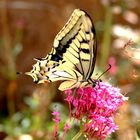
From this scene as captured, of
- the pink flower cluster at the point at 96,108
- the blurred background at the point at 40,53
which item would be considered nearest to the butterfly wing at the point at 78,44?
the pink flower cluster at the point at 96,108

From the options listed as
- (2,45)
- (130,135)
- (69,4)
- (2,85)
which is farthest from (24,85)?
(130,135)

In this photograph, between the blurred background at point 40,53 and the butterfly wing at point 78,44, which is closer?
the butterfly wing at point 78,44

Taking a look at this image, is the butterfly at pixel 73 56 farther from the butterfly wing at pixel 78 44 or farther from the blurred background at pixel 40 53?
the blurred background at pixel 40 53

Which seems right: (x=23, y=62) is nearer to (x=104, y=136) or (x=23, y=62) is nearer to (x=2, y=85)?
(x=2, y=85)

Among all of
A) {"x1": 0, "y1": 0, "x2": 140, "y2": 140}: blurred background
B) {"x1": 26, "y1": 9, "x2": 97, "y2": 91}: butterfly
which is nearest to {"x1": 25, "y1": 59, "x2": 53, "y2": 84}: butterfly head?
{"x1": 26, "y1": 9, "x2": 97, "y2": 91}: butterfly

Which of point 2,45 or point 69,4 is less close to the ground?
point 69,4
